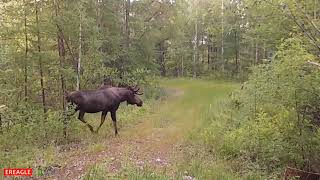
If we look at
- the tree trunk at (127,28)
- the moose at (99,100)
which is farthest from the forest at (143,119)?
the tree trunk at (127,28)

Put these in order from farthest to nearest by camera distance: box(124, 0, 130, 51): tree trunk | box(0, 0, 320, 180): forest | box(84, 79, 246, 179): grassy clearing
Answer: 1. box(124, 0, 130, 51): tree trunk
2. box(0, 0, 320, 180): forest
3. box(84, 79, 246, 179): grassy clearing

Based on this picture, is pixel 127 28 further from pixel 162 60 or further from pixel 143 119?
pixel 162 60

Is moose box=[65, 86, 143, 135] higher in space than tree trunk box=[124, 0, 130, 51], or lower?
lower

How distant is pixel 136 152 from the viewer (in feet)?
37.1

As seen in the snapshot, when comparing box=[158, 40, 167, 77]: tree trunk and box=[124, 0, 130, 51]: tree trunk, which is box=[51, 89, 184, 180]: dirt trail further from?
box=[158, 40, 167, 77]: tree trunk

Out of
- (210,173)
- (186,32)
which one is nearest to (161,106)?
(210,173)

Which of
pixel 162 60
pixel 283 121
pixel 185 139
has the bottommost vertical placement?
pixel 185 139

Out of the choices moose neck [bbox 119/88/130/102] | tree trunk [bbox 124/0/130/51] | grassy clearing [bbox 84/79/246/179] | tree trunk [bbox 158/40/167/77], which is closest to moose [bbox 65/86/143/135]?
moose neck [bbox 119/88/130/102]

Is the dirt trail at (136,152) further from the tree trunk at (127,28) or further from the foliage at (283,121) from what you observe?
the tree trunk at (127,28)

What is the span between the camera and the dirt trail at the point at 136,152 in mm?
9383

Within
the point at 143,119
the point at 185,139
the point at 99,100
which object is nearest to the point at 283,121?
the point at 185,139

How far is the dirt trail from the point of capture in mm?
9383

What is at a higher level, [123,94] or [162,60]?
[162,60]

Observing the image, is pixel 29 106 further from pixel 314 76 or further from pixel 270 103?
pixel 314 76
